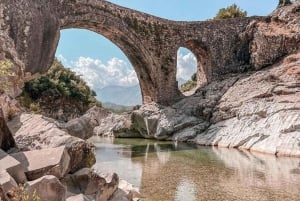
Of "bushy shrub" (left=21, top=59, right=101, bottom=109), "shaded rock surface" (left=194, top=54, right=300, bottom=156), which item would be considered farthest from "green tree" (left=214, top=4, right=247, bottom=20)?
"bushy shrub" (left=21, top=59, right=101, bottom=109)

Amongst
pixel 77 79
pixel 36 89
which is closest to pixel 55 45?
pixel 36 89

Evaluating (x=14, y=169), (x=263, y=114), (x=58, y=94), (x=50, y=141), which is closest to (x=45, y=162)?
(x=14, y=169)

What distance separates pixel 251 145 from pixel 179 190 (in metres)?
11.1

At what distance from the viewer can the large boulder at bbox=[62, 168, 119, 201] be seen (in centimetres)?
720

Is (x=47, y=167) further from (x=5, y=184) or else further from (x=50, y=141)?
(x=50, y=141)

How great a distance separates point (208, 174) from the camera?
13148 millimetres

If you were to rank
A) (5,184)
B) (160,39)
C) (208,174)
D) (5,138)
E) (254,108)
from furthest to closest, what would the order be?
(160,39), (254,108), (208,174), (5,138), (5,184)

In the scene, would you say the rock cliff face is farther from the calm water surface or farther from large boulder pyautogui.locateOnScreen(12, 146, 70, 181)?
large boulder pyautogui.locateOnScreen(12, 146, 70, 181)

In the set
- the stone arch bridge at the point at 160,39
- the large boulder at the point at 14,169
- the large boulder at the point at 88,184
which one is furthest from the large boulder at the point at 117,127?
the large boulder at the point at 14,169

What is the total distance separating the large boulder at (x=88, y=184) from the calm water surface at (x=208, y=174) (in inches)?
78.5

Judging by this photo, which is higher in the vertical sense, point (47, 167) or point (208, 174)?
point (47, 167)

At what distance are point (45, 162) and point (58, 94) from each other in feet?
122

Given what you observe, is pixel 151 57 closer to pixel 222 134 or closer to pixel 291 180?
pixel 222 134

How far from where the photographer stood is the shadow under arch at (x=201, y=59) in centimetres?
3362
